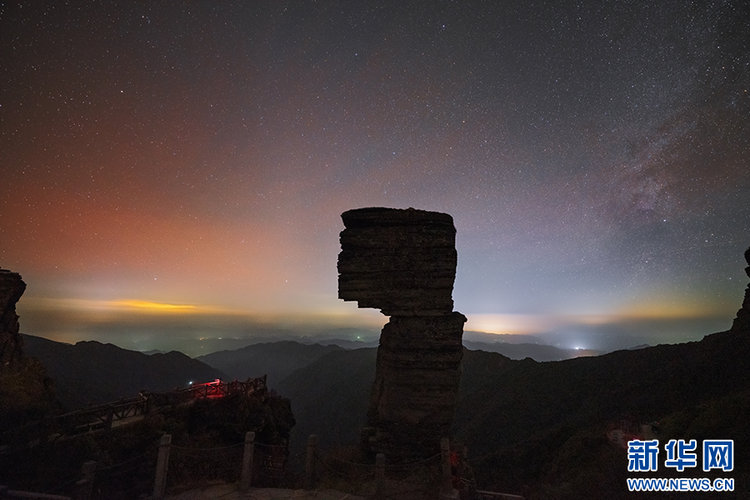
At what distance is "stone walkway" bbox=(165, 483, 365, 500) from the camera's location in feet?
32.3

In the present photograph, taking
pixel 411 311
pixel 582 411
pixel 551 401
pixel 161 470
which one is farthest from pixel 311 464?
pixel 551 401

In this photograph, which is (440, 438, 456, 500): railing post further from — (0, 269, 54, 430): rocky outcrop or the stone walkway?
(0, 269, 54, 430): rocky outcrop

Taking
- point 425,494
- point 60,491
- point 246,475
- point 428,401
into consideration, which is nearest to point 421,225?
point 428,401

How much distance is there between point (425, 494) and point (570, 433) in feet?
98.6

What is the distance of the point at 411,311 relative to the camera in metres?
14.9

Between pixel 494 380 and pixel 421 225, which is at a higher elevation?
pixel 421 225

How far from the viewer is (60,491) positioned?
40.4 feet

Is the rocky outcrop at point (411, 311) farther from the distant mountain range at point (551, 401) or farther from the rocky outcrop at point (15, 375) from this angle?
the rocky outcrop at point (15, 375)

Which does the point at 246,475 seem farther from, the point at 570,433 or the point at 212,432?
the point at 570,433

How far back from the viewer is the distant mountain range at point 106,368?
6438cm

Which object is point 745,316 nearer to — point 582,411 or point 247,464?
point 582,411

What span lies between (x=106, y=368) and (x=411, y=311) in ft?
320

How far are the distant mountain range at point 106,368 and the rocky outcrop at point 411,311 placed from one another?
59.0 m

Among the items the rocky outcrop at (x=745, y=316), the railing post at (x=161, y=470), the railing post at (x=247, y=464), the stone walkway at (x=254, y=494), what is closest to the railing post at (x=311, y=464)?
the stone walkway at (x=254, y=494)
